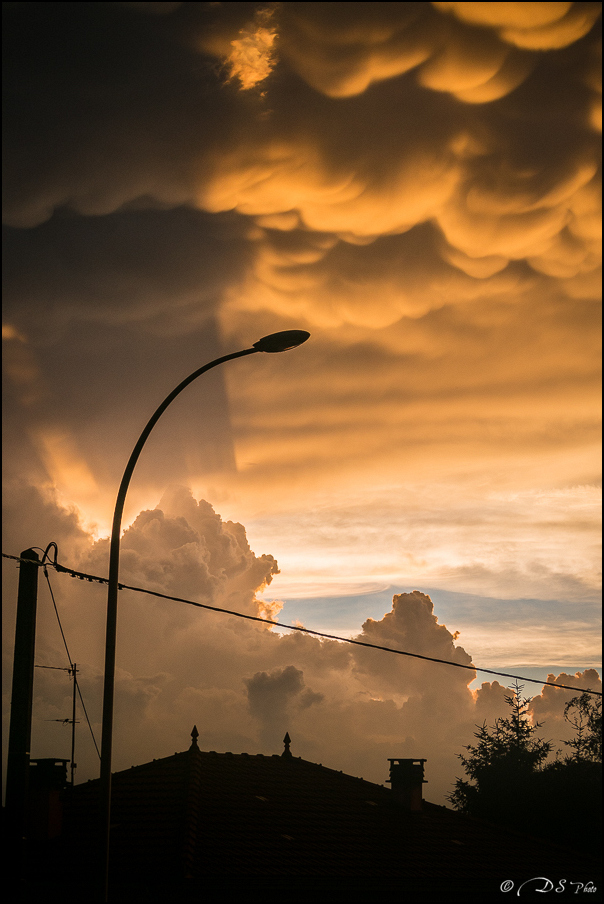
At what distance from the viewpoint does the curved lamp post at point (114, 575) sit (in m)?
9.41

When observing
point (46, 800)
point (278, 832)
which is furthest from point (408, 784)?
point (46, 800)

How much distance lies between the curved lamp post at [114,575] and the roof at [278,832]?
29.0ft

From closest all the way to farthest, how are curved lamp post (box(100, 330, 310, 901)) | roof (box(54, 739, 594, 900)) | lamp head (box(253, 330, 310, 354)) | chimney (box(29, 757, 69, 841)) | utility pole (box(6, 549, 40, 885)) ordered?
curved lamp post (box(100, 330, 310, 901)) → utility pole (box(6, 549, 40, 885)) → lamp head (box(253, 330, 310, 354)) → roof (box(54, 739, 594, 900)) → chimney (box(29, 757, 69, 841))

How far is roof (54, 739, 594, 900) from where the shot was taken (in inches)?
715

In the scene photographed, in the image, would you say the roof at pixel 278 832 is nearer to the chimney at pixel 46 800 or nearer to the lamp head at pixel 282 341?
the chimney at pixel 46 800

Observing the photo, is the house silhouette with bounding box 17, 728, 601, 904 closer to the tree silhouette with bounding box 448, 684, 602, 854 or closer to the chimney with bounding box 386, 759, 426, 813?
the chimney with bounding box 386, 759, 426, 813

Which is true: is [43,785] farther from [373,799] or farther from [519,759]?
[519,759]

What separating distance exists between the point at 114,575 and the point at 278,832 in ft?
45.7

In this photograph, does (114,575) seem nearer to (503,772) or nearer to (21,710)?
(21,710)

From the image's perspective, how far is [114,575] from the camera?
10.4m

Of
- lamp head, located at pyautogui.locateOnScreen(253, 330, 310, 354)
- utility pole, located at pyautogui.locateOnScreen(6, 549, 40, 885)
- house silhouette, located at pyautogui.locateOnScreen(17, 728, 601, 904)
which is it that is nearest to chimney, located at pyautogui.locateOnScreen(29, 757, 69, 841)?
house silhouette, located at pyautogui.locateOnScreen(17, 728, 601, 904)

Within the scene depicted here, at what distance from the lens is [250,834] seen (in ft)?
65.7

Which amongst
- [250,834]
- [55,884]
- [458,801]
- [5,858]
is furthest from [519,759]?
[5,858]

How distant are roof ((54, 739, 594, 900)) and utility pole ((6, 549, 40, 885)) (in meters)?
8.32
